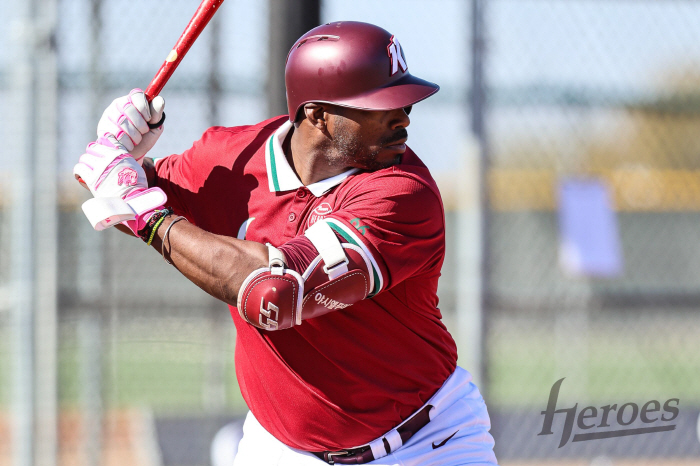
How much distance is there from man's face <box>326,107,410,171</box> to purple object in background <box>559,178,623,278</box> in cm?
289

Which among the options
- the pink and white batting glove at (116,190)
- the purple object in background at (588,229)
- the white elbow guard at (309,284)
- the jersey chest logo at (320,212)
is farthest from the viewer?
the purple object in background at (588,229)

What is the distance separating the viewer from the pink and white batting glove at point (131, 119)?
2.56 metres

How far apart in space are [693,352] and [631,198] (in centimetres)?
925

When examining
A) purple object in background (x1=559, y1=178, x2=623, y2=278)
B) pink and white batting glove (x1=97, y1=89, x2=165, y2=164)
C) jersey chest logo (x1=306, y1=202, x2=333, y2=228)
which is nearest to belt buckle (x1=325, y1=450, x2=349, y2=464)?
jersey chest logo (x1=306, y1=202, x2=333, y2=228)

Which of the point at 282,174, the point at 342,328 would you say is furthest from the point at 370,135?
the point at 342,328

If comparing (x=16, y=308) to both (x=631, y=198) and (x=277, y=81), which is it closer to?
(x=277, y=81)

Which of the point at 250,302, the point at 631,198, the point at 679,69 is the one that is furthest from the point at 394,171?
the point at 631,198

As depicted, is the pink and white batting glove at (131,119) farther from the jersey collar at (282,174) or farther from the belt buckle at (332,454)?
the belt buckle at (332,454)

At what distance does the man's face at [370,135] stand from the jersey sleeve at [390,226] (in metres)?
0.12

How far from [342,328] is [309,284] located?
14.1 inches

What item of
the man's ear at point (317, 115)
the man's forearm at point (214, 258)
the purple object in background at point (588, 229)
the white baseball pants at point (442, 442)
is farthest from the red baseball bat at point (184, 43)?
the purple object in background at point (588, 229)

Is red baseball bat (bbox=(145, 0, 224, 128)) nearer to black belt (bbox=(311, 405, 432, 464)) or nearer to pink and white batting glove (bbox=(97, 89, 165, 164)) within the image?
pink and white batting glove (bbox=(97, 89, 165, 164))

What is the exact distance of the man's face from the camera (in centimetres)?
243

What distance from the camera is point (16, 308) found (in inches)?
134
